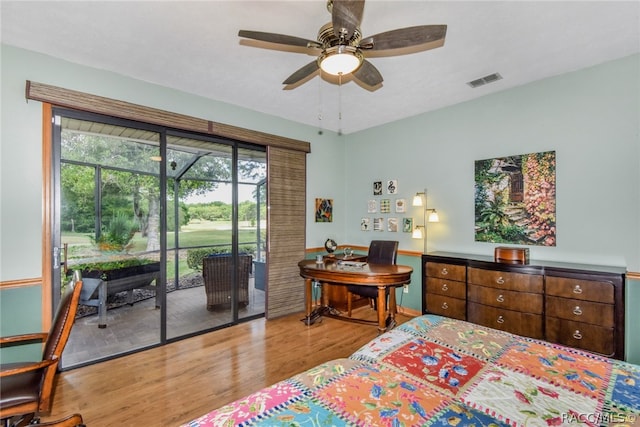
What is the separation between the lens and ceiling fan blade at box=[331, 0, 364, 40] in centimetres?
155

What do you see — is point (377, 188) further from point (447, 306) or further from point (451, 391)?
point (451, 391)

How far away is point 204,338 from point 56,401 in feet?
4.43

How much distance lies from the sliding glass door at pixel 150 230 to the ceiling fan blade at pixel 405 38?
2.48 meters

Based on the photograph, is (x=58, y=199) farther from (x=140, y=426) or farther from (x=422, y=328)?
(x=422, y=328)

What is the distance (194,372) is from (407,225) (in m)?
3.19

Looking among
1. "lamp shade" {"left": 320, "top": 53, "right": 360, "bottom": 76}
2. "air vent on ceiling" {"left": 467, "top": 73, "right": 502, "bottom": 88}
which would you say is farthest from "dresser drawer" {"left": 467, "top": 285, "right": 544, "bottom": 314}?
"lamp shade" {"left": 320, "top": 53, "right": 360, "bottom": 76}

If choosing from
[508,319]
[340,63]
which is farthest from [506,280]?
[340,63]

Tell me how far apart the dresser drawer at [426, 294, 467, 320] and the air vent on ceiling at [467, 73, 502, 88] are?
2403 mm

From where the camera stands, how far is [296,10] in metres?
2.06

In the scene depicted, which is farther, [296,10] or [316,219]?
[316,219]

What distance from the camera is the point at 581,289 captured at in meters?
2.62

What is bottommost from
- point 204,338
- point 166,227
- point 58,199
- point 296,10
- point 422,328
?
point 204,338

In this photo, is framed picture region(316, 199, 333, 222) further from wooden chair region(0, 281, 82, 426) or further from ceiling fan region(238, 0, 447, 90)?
wooden chair region(0, 281, 82, 426)

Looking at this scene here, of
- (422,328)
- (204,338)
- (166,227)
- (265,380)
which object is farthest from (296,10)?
(204,338)
